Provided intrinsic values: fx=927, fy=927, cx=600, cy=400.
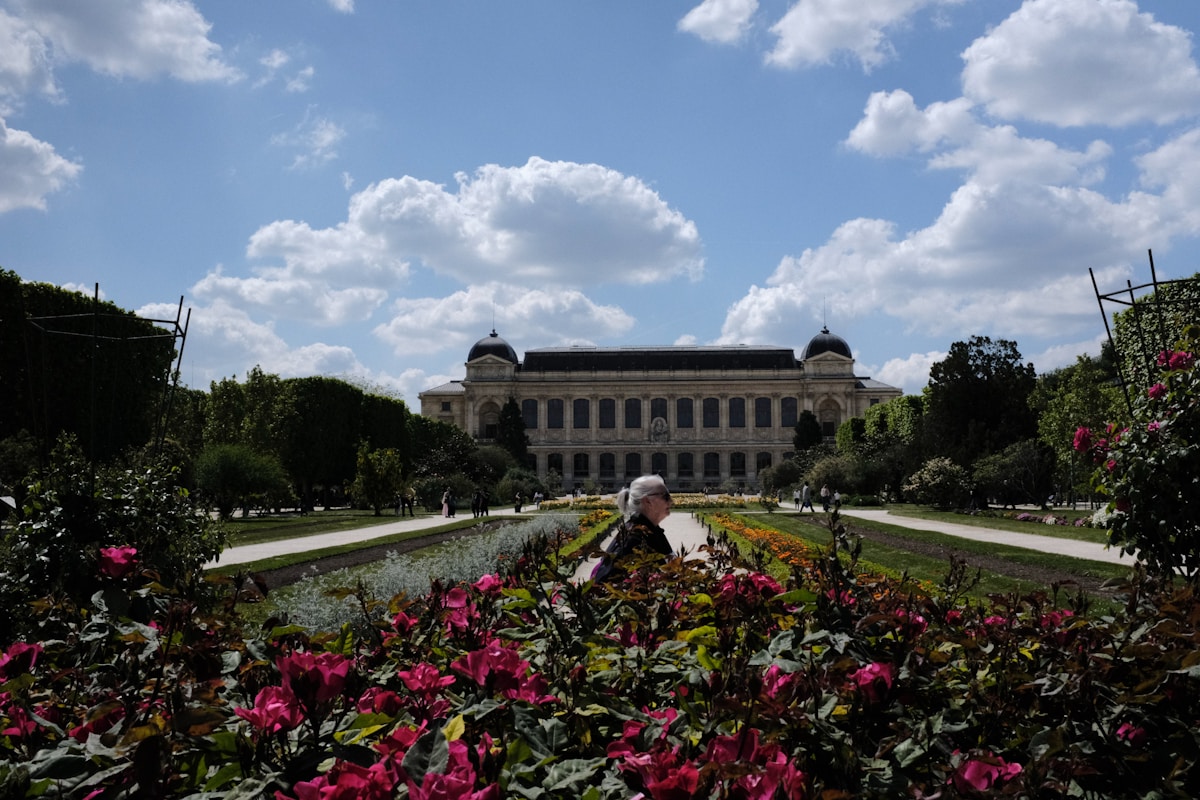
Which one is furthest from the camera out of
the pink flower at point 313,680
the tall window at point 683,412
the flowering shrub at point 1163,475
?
the tall window at point 683,412

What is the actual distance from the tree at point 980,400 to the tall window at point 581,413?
51983 millimetres

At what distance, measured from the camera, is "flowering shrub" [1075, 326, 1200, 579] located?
16.7ft

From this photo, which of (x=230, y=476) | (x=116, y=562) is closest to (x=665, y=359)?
(x=230, y=476)

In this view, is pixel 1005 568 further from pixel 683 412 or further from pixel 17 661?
pixel 683 412

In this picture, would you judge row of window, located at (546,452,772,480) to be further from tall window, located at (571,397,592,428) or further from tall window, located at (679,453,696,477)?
tall window, located at (571,397,592,428)

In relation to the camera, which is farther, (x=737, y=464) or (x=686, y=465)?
(x=737, y=464)

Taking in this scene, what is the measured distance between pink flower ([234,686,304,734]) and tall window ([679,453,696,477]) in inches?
3100

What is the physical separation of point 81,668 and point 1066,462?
3257cm

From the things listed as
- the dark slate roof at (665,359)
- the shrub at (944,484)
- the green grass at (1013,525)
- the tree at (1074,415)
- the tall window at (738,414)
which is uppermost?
the dark slate roof at (665,359)

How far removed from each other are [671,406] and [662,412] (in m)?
0.99

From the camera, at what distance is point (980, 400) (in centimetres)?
3105

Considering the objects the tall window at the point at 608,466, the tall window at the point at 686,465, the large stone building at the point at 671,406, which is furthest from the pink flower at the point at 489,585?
the tall window at the point at 608,466

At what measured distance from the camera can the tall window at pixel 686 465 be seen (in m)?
79.9

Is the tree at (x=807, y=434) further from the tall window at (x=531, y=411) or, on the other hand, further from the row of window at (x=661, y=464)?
the tall window at (x=531, y=411)
